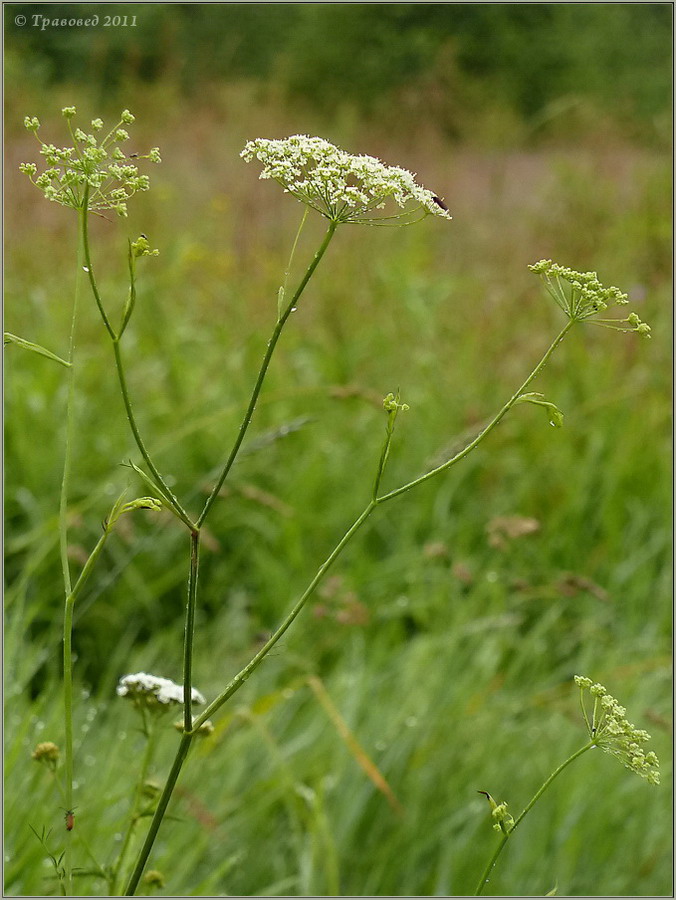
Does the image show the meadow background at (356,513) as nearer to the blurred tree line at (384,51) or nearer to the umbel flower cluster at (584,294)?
the umbel flower cluster at (584,294)

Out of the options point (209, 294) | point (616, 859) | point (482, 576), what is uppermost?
point (209, 294)

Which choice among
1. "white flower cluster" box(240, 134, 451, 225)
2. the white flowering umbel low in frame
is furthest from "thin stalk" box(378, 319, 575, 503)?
"white flower cluster" box(240, 134, 451, 225)

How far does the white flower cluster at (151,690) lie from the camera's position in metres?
1.28

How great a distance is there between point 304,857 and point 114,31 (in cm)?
740

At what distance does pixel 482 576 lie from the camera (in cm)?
341

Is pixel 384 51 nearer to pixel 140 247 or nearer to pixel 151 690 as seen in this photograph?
pixel 151 690

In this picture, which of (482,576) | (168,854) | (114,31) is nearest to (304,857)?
(168,854)

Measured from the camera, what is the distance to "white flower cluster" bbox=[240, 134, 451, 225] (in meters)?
0.91

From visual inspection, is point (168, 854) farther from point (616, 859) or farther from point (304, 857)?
point (616, 859)

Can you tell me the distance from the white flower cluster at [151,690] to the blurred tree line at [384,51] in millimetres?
6313

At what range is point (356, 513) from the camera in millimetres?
3619

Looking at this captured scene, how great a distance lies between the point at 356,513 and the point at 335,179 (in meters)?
2.74

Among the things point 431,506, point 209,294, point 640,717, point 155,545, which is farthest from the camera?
point 209,294

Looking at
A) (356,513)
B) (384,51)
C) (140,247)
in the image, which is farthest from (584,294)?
(384,51)
